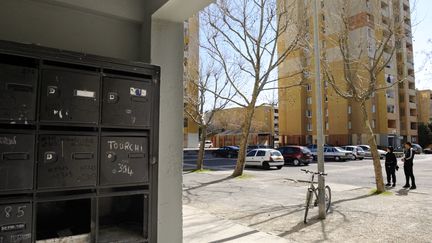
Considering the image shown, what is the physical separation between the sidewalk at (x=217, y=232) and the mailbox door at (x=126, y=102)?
395 cm

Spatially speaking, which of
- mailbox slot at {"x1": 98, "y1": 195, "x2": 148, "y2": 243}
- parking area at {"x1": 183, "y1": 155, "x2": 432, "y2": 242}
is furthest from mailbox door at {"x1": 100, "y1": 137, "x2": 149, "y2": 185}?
parking area at {"x1": 183, "y1": 155, "x2": 432, "y2": 242}

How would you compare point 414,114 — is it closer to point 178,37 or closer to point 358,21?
point 358,21

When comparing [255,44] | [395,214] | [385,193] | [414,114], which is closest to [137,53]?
[395,214]

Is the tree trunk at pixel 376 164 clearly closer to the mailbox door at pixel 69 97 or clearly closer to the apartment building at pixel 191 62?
the mailbox door at pixel 69 97

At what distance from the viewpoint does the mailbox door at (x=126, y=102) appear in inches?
106

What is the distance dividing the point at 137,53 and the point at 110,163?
50.6 inches

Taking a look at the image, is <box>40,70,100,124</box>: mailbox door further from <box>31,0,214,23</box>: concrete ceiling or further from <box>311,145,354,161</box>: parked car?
<box>311,145,354,161</box>: parked car

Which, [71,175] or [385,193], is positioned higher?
[71,175]

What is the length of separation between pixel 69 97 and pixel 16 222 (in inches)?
35.1

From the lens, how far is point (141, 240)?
2906mm

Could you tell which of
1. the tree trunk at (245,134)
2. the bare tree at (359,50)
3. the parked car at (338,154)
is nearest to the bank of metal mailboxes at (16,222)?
the bare tree at (359,50)

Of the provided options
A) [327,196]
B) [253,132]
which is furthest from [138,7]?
[253,132]

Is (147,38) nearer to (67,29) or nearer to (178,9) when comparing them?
(178,9)

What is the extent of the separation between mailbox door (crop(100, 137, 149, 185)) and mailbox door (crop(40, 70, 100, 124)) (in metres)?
0.24
